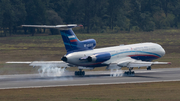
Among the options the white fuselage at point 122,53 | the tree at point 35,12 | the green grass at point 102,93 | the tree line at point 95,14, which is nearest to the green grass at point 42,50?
the white fuselage at point 122,53

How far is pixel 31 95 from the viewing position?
1372 inches

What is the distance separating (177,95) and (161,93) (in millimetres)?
1840

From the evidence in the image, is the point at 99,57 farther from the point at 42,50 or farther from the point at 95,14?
the point at 95,14

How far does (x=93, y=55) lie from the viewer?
50.3 meters

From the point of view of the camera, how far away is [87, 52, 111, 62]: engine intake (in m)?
49.6

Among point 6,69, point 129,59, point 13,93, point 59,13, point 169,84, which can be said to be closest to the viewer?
point 13,93

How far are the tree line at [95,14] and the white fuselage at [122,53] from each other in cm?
8418

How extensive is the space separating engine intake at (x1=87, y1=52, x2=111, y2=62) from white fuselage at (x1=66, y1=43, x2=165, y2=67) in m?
0.57

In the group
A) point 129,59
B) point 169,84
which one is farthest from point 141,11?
point 169,84

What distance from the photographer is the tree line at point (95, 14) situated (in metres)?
149

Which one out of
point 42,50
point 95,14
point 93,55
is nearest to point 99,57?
point 93,55

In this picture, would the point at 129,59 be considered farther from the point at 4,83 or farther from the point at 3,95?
the point at 3,95

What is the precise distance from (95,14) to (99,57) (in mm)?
120533

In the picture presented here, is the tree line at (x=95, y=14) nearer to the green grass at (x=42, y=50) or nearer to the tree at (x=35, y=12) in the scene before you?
the tree at (x=35, y=12)
